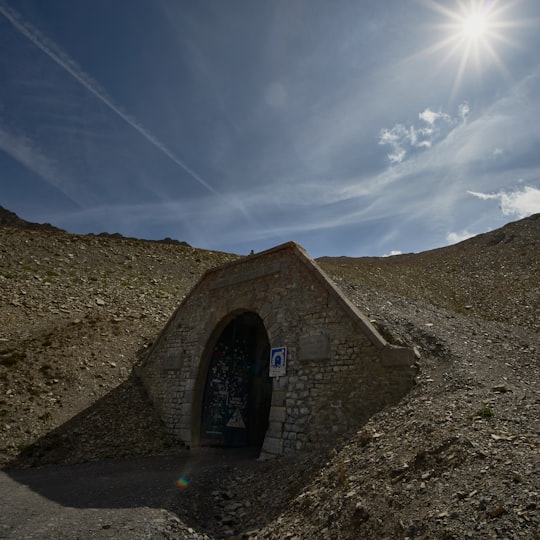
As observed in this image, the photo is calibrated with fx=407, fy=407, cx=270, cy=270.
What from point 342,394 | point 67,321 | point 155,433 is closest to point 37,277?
point 67,321

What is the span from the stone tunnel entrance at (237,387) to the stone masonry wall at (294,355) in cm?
47

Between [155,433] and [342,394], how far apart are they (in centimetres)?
683

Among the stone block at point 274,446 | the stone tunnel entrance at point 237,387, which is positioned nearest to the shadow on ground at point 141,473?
the stone block at point 274,446

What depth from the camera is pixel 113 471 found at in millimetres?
9922

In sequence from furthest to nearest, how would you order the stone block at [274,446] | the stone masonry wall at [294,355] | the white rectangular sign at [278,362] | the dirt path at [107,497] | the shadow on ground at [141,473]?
the white rectangular sign at [278,362] < the stone block at [274,446] < the stone masonry wall at [294,355] < the shadow on ground at [141,473] < the dirt path at [107,497]

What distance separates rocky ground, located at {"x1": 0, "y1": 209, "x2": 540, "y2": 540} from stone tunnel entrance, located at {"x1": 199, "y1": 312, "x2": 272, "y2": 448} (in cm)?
159

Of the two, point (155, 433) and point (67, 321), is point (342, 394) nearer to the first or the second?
point (155, 433)

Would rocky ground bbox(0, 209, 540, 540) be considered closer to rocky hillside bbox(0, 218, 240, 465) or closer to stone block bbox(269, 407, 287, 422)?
rocky hillside bbox(0, 218, 240, 465)

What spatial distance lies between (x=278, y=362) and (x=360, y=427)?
2929mm

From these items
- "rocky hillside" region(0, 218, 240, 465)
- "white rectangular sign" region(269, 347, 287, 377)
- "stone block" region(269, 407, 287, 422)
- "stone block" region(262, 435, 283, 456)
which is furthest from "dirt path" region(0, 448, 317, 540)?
"white rectangular sign" region(269, 347, 287, 377)

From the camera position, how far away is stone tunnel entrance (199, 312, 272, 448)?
42.9 ft

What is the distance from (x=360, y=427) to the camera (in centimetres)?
803

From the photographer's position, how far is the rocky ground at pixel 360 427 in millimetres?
4852

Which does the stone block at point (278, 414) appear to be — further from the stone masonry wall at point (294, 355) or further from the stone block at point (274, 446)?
the stone block at point (274, 446)
